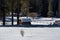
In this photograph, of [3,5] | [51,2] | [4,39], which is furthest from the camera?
[51,2]

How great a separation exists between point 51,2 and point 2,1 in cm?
4307

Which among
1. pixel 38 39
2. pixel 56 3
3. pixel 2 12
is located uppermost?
pixel 56 3

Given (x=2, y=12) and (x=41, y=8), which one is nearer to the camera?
(x=2, y=12)

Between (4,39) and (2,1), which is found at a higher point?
(2,1)

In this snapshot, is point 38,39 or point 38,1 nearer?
point 38,39

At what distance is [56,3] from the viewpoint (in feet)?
245

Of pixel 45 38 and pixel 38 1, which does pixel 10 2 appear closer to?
pixel 45 38

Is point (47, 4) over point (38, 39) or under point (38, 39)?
over

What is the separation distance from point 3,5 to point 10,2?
1.00 m

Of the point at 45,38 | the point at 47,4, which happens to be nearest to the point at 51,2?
the point at 47,4

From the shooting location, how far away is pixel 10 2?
96.6 feet

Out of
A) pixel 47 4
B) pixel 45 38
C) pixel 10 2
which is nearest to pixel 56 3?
pixel 47 4

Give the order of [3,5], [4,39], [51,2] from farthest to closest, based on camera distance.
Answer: [51,2] → [3,5] → [4,39]

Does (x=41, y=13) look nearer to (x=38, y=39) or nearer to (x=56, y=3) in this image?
(x=56, y=3)
